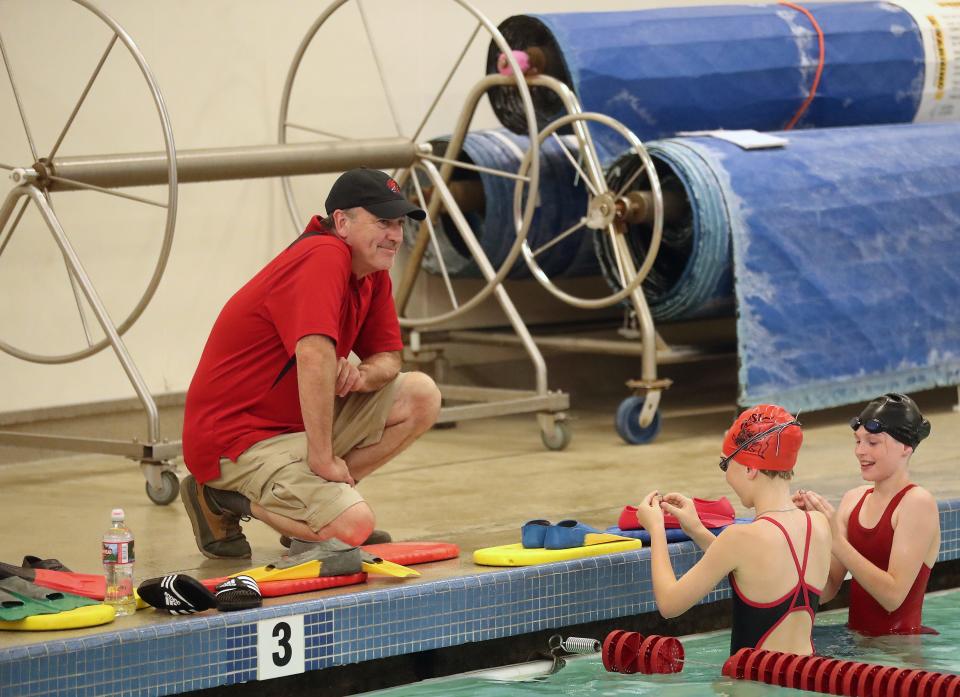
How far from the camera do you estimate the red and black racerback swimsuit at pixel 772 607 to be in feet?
11.9

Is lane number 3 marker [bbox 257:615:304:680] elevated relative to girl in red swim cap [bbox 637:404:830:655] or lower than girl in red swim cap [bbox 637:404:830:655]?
lower

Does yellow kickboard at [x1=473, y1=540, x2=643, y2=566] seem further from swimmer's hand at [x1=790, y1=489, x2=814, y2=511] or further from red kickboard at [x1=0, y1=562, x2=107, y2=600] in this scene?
red kickboard at [x1=0, y1=562, x2=107, y2=600]

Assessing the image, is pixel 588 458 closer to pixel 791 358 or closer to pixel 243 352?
pixel 791 358

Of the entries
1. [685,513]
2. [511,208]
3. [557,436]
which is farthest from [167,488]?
[511,208]

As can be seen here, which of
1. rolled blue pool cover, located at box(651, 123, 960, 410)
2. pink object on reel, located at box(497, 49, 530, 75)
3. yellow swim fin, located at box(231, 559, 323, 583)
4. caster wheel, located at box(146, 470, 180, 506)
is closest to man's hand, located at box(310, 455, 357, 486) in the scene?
yellow swim fin, located at box(231, 559, 323, 583)

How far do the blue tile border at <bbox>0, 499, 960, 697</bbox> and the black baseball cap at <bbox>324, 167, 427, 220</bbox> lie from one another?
36.4 inches

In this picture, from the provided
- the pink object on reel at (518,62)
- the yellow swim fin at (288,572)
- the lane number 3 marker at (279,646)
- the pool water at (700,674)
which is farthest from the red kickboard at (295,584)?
the pink object on reel at (518,62)

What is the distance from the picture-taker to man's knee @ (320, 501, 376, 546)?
4125 millimetres

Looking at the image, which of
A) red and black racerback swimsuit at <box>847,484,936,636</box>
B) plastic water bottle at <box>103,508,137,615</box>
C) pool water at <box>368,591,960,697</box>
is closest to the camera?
plastic water bottle at <box>103,508,137,615</box>

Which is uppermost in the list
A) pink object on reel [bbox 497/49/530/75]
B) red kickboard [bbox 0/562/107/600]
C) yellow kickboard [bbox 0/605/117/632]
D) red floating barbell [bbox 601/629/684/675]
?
pink object on reel [bbox 497/49/530/75]

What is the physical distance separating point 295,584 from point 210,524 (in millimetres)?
621

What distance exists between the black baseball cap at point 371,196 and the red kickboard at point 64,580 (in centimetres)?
110

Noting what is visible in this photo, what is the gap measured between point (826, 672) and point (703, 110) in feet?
14.1

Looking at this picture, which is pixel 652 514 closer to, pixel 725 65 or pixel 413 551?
pixel 413 551
